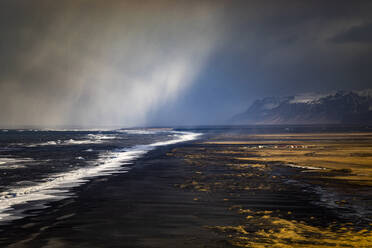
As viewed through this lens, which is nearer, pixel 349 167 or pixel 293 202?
pixel 293 202

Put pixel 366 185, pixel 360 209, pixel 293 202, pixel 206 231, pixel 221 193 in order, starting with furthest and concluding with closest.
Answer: pixel 366 185
pixel 221 193
pixel 293 202
pixel 360 209
pixel 206 231

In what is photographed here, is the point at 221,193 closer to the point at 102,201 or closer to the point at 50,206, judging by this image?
the point at 102,201

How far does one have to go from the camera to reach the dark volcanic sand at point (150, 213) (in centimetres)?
1089

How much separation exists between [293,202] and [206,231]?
624 cm

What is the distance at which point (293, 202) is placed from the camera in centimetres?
1658

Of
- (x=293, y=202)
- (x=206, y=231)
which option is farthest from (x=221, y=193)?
(x=206, y=231)

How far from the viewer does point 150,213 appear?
14.5m

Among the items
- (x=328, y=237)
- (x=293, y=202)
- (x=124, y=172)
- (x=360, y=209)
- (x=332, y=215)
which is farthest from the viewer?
(x=124, y=172)

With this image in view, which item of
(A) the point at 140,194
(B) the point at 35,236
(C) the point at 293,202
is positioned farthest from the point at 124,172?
(B) the point at 35,236

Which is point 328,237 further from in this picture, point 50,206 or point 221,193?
point 50,206

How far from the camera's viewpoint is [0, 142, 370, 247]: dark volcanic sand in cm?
1089

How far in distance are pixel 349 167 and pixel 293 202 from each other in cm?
1574

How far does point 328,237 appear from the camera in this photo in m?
11.0

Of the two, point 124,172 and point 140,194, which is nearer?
point 140,194
